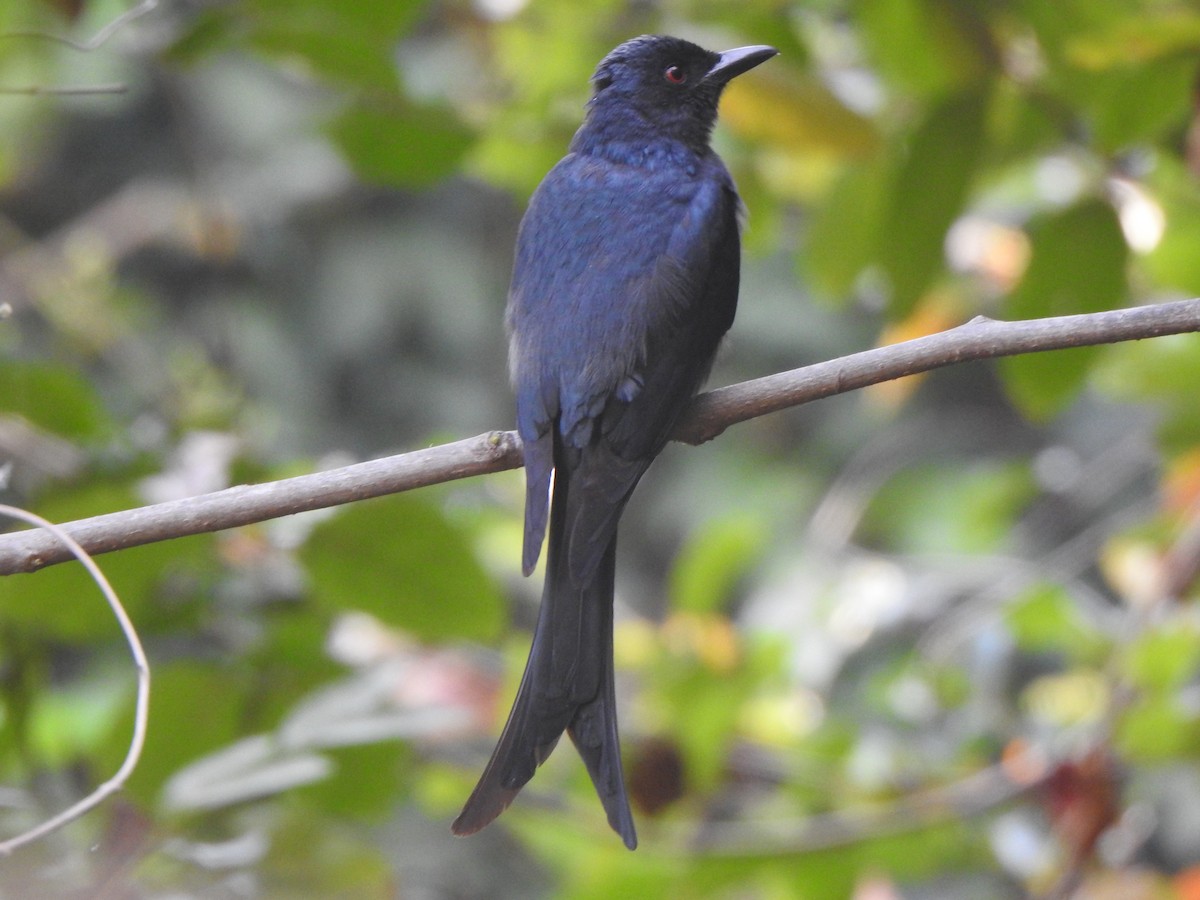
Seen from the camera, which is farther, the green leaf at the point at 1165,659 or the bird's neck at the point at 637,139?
the green leaf at the point at 1165,659

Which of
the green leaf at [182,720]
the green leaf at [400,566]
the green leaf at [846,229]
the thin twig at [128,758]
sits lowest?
the green leaf at [182,720]

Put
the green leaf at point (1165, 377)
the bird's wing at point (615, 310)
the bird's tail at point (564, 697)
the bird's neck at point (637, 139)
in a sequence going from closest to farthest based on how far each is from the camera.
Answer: the bird's tail at point (564, 697) → the bird's wing at point (615, 310) → the bird's neck at point (637, 139) → the green leaf at point (1165, 377)

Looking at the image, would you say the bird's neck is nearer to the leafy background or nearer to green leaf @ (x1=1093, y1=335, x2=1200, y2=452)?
the leafy background

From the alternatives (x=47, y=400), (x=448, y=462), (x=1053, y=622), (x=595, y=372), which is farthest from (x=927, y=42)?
(x=47, y=400)

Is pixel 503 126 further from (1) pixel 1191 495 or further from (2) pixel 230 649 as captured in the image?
(1) pixel 1191 495

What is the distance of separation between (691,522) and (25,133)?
14.1 ft

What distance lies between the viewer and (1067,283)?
272 centimetres

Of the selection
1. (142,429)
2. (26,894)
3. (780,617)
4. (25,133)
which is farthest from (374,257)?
(26,894)

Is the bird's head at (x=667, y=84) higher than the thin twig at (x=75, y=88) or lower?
lower

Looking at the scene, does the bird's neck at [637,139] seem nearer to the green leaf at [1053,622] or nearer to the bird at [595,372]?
the bird at [595,372]

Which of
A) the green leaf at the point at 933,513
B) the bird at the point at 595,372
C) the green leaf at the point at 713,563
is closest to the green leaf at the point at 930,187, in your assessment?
the bird at the point at 595,372

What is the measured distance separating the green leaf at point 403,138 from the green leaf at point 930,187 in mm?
902

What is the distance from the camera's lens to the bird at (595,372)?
7.02 feet

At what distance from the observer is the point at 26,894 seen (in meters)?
1.81
